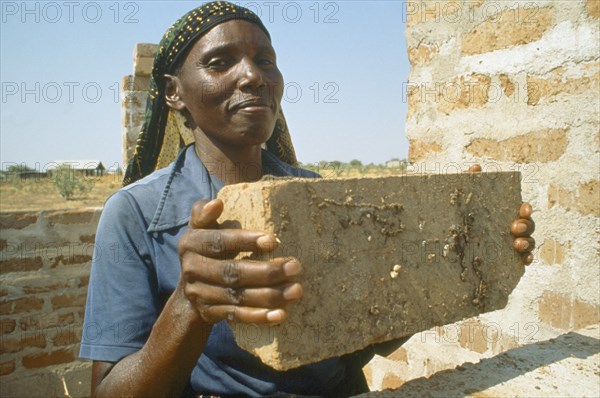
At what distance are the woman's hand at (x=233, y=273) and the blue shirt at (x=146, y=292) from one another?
18.0 inches

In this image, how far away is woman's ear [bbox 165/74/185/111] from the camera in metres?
1.84

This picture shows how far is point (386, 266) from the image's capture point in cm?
125

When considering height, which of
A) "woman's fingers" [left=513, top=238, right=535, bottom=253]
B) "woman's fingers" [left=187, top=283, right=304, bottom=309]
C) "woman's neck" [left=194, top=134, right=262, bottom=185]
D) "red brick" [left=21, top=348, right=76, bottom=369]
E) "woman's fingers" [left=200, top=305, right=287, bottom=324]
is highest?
"woman's neck" [left=194, top=134, right=262, bottom=185]

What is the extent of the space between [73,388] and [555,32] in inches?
162

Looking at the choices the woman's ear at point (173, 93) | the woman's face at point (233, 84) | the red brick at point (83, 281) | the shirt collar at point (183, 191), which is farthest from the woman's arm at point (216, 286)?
the red brick at point (83, 281)

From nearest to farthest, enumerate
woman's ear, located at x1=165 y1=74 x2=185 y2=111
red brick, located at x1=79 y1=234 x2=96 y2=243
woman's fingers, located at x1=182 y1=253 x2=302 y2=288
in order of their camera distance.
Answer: woman's fingers, located at x1=182 y1=253 x2=302 y2=288
woman's ear, located at x1=165 y1=74 x2=185 y2=111
red brick, located at x1=79 y1=234 x2=96 y2=243

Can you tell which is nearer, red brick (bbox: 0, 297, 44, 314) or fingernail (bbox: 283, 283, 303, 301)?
fingernail (bbox: 283, 283, 303, 301)

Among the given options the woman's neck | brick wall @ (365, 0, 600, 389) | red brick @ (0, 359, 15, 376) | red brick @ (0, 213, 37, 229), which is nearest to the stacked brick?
red brick @ (0, 213, 37, 229)

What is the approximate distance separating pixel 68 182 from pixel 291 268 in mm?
30161

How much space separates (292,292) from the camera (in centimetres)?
100

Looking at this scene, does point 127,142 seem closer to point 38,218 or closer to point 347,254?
point 38,218

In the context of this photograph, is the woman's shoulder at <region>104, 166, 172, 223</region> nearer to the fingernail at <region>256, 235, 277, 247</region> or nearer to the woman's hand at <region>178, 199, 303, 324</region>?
the woman's hand at <region>178, 199, 303, 324</region>

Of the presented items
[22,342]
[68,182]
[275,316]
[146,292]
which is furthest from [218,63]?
[68,182]

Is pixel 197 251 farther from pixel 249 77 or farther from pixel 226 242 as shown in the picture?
pixel 249 77
